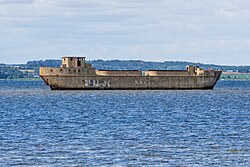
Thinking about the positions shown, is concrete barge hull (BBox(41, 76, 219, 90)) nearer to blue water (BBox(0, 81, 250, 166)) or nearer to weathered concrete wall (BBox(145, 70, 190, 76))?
weathered concrete wall (BBox(145, 70, 190, 76))

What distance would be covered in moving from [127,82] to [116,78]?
2200mm

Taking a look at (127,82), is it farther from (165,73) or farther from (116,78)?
(165,73)

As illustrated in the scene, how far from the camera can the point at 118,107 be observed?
7206 centimetres

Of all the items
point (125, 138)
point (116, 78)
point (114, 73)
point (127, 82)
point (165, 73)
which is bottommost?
point (125, 138)

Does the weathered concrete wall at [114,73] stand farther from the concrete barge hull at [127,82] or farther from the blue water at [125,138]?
the blue water at [125,138]

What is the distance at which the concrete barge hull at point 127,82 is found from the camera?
110 meters

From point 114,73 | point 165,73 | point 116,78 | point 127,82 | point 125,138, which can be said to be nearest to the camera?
point 125,138

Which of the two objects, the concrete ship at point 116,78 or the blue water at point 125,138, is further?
the concrete ship at point 116,78

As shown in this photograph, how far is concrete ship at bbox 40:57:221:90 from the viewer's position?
10925 cm

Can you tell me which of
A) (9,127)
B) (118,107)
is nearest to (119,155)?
(9,127)

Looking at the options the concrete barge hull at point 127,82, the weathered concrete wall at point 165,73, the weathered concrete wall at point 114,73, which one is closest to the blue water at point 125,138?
the concrete barge hull at point 127,82

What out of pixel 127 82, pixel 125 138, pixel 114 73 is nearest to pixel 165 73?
pixel 127 82

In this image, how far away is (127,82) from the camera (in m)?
114

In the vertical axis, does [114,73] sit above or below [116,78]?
above
